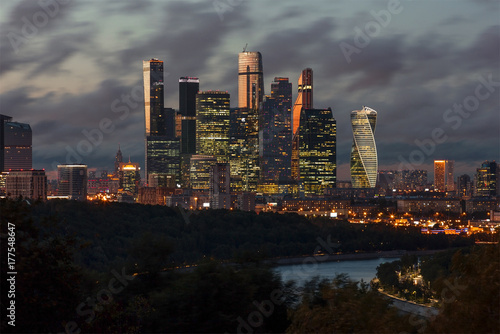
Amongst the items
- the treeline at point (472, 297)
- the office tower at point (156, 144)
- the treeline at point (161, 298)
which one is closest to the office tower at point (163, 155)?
the office tower at point (156, 144)

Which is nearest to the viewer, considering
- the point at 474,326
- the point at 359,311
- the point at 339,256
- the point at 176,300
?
the point at 474,326

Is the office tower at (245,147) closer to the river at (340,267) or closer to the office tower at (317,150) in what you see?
the office tower at (317,150)

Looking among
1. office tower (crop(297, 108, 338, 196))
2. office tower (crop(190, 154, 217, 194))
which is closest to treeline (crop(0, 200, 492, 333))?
office tower (crop(190, 154, 217, 194))

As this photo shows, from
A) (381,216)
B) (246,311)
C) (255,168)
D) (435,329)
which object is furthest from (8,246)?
(255,168)

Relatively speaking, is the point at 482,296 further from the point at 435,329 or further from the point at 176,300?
the point at 176,300

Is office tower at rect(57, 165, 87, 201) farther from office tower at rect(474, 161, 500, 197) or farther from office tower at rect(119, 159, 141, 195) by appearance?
office tower at rect(474, 161, 500, 197)

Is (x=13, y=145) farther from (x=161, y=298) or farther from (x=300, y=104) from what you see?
(x=161, y=298)
